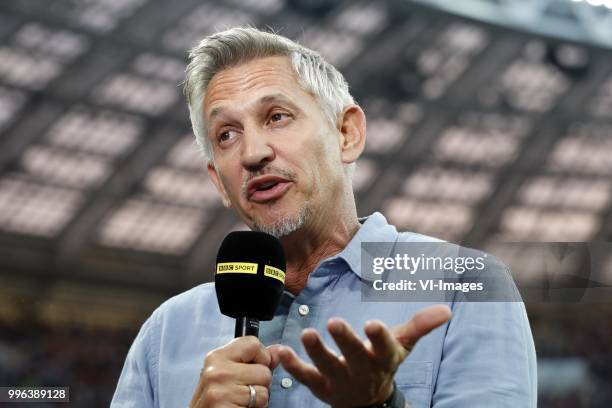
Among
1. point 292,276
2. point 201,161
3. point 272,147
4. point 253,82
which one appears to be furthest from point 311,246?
point 201,161

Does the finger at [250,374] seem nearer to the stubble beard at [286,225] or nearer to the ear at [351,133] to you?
the stubble beard at [286,225]

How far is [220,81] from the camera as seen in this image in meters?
1.50

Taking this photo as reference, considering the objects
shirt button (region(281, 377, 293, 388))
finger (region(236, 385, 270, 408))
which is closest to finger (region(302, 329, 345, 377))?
finger (region(236, 385, 270, 408))

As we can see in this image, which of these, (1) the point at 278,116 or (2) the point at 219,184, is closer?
(1) the point at 278,116

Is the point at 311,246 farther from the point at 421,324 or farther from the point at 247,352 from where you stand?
the point at 421,324

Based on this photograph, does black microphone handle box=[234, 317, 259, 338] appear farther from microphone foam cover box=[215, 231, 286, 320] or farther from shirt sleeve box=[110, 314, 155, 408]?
shirt sleeve box=[110, 314, 155, 408]

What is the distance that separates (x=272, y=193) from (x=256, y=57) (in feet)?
0.95

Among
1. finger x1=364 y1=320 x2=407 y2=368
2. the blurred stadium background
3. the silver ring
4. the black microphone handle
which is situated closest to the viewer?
finger x1=364 y1=320 x2=407 y2=368

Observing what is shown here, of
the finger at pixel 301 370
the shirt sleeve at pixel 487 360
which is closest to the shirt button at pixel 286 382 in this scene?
the shirt sleeve at pixel 487 360

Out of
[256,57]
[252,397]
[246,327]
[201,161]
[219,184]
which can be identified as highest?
[201,161]

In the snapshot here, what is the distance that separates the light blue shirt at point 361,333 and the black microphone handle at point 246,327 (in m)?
0.17

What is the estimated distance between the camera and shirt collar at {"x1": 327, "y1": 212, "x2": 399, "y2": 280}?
4.47 ft

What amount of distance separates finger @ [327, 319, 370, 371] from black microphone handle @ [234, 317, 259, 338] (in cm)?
24

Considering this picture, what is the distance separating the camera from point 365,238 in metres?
1.42
